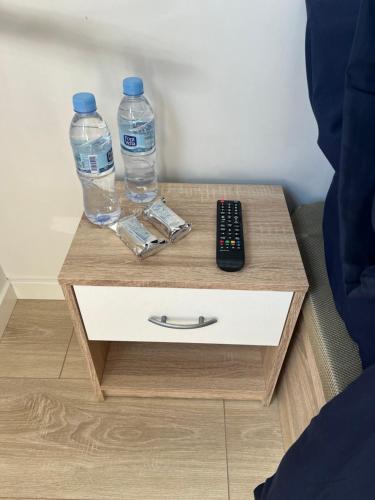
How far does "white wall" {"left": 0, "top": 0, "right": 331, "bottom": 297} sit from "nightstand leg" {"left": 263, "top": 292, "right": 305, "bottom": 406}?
1.17 ft

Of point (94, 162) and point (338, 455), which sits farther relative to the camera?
point (94, 162)

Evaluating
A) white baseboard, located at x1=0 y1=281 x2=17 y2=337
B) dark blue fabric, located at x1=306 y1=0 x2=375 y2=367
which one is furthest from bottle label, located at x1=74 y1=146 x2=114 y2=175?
white baseboard, located at x1=0 y1=281 x2=17 y2=337

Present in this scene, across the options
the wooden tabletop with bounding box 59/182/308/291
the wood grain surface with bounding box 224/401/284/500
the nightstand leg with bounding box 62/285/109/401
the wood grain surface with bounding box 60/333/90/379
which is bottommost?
the wood grain surface with bounding box 224/401/284/500

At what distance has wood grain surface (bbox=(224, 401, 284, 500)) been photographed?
90cm

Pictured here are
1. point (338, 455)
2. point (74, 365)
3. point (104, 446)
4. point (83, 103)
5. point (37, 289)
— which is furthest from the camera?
point (37, 289)

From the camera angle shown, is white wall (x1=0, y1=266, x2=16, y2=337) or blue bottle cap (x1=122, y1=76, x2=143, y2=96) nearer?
blue bottle cap (x1=122, y1=76, x2=143, y2=96)

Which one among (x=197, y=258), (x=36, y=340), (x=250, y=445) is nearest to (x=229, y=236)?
(x=197, y=258)

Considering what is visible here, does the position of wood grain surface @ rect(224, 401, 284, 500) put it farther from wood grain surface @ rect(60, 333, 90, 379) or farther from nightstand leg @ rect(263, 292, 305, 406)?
wood grain surface @ rect(60, 333, 90, 379)

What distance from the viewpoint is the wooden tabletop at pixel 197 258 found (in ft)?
2.30

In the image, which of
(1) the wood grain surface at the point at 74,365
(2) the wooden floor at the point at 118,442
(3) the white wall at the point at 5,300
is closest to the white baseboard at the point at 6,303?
(3) the white wall at the point at 5,300

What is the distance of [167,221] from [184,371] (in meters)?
0.43

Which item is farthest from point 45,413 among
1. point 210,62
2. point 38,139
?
point 210,62

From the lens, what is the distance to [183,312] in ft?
2.52

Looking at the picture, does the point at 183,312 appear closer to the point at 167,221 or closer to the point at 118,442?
the point at 167,221
